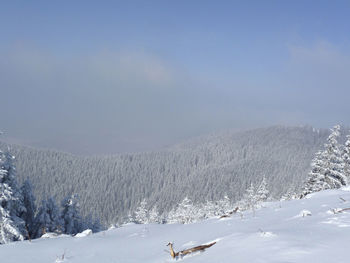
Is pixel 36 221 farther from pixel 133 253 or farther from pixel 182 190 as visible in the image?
pixel 182 190

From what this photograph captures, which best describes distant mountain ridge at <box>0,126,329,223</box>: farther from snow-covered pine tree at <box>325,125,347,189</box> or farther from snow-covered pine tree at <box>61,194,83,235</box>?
snow-covered pine tree at <box>325,125,347,189</box>

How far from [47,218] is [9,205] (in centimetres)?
637

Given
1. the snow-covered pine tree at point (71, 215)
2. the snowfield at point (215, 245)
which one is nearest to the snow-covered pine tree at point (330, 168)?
the snowfield at point (215, 245)

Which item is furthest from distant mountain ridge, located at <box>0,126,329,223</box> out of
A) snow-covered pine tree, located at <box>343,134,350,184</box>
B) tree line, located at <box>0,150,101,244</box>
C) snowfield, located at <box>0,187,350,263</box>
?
snowfield, located at <box>0,187,350,263</box>

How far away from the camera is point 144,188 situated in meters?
178

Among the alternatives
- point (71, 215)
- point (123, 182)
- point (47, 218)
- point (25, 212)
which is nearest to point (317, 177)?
point (71, 215)

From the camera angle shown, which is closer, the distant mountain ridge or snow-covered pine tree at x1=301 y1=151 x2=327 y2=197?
snow-covered pine tree at x1=301 y1=151 x2=327 y2=197

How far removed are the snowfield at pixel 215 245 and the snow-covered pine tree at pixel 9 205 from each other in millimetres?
9557

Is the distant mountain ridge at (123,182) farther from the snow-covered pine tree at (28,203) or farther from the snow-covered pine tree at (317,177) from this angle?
the snow-covered pine tree at (317,177)

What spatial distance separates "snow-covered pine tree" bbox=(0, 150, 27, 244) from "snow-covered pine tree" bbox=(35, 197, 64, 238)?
80.8 inches

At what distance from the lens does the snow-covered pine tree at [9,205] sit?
15166 mm

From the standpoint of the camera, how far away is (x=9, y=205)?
17.5 metres

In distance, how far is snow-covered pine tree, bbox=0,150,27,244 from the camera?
49.8ft

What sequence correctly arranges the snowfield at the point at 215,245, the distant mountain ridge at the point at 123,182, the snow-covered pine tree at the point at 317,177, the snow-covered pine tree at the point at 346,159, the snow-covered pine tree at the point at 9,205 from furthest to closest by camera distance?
the distant mountain ridge at the point at 123,182, the snow-covered pine tree at the point at 346,159, the snow-covered pine tree at the point at 317,177, the snow-covered pine tree at the point at 9,205, the snowfield at the point at 215,245
